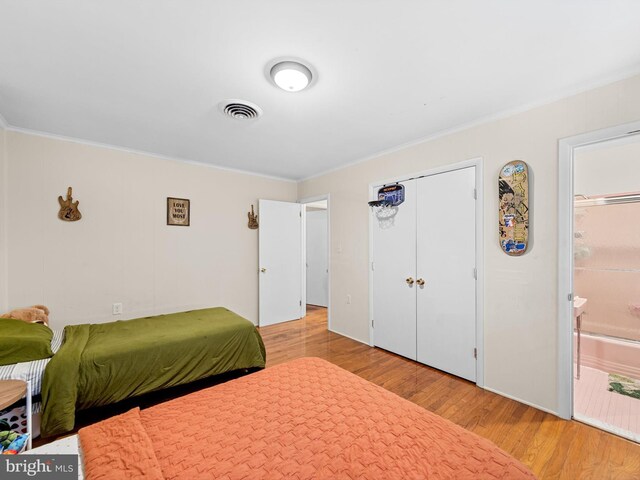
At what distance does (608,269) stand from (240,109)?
14.6 feet

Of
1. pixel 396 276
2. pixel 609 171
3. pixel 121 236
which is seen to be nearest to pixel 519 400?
pixel 396 276

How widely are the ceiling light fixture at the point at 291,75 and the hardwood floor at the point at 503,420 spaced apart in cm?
262

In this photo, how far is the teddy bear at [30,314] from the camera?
8.06ft

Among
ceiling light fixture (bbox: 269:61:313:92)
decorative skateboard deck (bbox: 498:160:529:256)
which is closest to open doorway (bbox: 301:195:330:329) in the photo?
decorative skateboard deck (bbox: 498:160:529:256)

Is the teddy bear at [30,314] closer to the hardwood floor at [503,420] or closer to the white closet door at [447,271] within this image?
the hardwood floor at [503,420]

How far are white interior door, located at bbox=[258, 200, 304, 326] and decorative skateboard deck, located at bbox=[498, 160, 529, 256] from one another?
121 inches

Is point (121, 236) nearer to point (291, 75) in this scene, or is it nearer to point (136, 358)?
point (136, 358)

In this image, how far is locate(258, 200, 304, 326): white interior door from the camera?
4340 millimetres

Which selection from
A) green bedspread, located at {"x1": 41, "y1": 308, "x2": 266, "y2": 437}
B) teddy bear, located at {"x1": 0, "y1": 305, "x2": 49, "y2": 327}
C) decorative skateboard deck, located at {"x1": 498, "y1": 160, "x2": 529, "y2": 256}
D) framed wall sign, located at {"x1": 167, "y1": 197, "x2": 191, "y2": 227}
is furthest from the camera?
framed wall sign, located at {"x1": 167, "y1": 197, "x2": 191, "y2": 227}

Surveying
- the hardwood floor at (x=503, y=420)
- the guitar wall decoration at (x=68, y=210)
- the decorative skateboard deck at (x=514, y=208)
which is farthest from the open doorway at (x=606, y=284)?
the guitar wall decoration at (x=68, y=210)

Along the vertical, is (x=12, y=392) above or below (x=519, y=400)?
above

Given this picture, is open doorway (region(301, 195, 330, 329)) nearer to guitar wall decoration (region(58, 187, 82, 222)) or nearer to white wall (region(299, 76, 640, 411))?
white wall (region(299, 76, 640, 411))

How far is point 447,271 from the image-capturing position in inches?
108

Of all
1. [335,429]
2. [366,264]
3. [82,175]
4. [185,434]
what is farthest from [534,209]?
[82,175]
